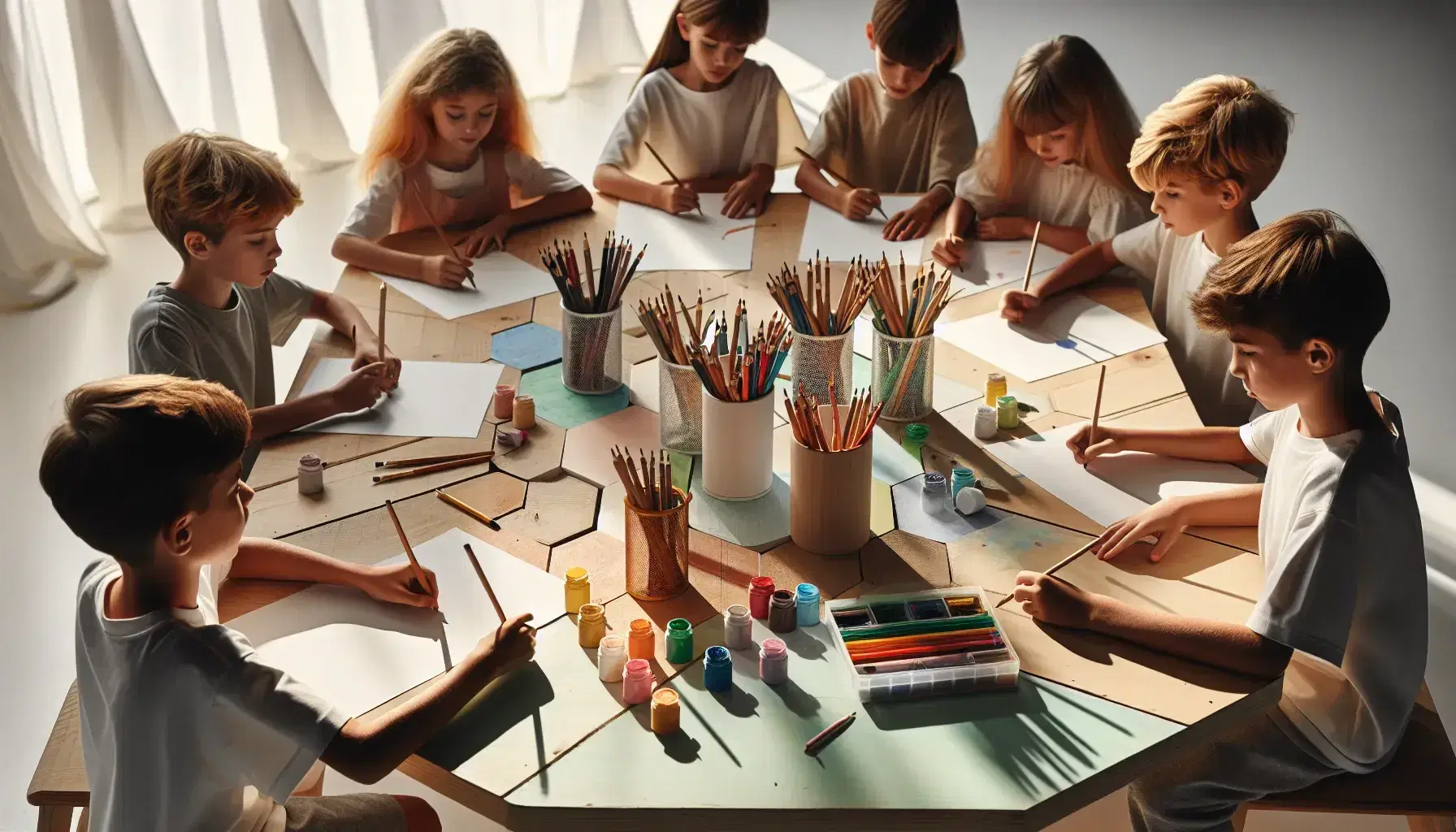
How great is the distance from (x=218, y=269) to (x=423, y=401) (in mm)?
414

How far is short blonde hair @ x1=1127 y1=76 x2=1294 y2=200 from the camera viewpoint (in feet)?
7.37

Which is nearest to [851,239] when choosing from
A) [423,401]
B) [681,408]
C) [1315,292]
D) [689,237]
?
[689,237]

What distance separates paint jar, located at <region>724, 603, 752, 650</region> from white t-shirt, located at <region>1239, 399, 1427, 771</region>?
629 millimetres

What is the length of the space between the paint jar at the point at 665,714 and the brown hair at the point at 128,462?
1.88ft

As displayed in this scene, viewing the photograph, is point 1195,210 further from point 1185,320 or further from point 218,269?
point 218,269

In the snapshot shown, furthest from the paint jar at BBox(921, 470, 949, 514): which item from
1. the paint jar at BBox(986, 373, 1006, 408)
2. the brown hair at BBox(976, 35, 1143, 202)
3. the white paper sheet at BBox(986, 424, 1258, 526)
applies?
the brown hair at BBox(976, 35, 1143, 202)

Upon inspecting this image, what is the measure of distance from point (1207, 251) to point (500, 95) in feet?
5.20

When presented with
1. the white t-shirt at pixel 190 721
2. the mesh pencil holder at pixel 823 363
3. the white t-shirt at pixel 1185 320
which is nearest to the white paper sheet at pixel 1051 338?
the white t-shirt at pixel 1185 320

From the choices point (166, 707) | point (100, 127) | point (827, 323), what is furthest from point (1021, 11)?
point (166, 707)

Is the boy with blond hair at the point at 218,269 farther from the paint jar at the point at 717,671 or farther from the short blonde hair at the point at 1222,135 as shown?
the short blonde hair at the point at 1222,135

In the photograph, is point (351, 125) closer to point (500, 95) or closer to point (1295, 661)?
point (500, 95)

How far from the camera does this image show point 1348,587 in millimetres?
1586

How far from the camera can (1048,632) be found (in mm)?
1642

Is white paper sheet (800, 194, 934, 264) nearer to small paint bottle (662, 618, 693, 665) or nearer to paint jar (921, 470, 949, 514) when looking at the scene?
paint jar (921, 470, 949, 514)
